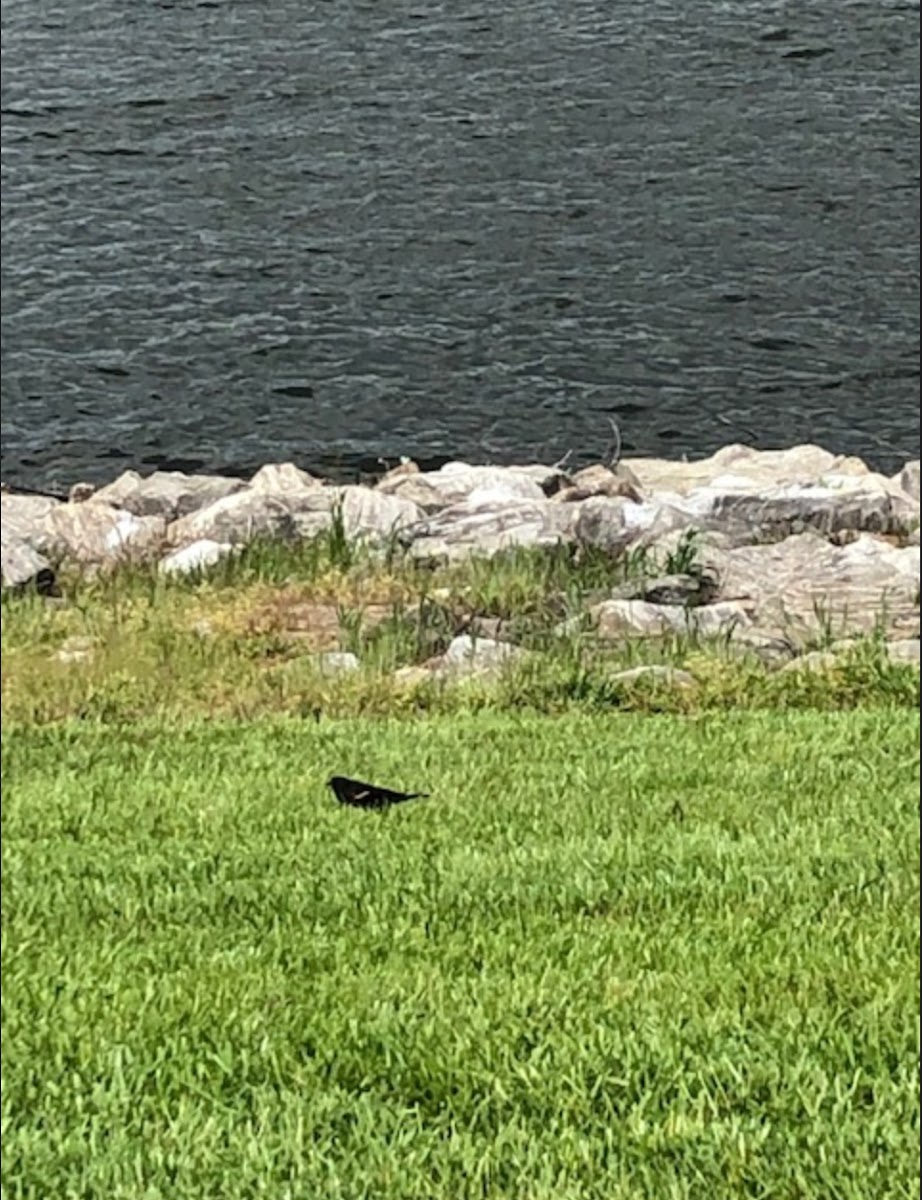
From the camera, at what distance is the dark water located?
419 cm

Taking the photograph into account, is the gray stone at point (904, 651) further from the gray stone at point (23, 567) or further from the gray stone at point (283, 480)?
the gray stone at point (23, 567)

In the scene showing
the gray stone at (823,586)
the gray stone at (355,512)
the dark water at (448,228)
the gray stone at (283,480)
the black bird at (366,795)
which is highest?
the dark water at (448,228)

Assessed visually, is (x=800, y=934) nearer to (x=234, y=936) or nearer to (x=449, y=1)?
(x=234, y=936)

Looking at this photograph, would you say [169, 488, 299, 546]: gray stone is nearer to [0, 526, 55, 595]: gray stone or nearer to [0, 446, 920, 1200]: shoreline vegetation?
[0, 446, 920, 1200]: shoreline vegetation

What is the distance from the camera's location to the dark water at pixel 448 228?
419cm

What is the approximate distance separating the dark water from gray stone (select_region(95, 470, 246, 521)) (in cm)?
21

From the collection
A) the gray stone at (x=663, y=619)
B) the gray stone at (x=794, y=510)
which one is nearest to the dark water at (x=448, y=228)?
the gray stone at (x=663, y=619)

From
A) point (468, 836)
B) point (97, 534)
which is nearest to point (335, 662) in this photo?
point (97, 534)

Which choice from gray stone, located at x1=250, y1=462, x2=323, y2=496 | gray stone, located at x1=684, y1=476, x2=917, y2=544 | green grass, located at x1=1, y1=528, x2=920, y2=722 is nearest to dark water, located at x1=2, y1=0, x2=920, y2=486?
gray stone, located at x1=250, y1=462, x2=323, y2=496

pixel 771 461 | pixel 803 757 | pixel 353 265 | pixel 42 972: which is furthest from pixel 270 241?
pixel 771 461

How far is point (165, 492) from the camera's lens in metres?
7.72

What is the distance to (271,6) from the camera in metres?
3.86

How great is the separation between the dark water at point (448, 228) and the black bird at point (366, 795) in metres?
1.48

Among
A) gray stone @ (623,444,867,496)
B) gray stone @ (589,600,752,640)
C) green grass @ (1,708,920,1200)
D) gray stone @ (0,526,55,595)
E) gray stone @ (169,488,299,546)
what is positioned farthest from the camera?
gray stone @ (623,444,867,496)
